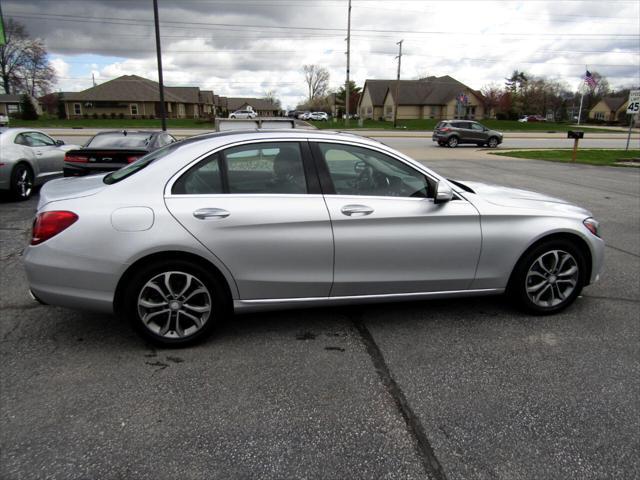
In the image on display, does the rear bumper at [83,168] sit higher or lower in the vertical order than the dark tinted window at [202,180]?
lower

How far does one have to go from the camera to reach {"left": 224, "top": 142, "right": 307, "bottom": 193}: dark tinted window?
11.3ft

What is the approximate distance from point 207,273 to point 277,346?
755 mm

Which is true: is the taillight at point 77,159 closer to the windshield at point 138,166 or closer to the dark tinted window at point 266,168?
the windshield at point 138,166

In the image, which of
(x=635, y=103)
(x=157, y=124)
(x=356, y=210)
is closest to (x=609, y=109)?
(x=635, y=103)

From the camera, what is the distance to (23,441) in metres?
2.42

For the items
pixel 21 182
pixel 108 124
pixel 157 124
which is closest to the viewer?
pixel 21 182

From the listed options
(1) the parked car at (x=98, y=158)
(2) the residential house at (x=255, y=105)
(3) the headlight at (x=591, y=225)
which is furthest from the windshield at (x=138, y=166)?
(2) the residential house at (x=255, y=105)

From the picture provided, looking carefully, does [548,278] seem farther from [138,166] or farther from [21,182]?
[21,182]

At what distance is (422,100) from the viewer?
264 feet

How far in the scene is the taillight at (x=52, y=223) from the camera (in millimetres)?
3146

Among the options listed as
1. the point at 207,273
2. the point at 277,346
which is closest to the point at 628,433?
the point at 277,346

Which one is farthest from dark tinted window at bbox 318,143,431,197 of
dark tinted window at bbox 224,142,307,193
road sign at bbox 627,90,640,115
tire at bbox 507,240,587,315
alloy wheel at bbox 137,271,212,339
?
road sign at bbox 627,90,640,115

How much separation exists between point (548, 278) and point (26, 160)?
9.50 m

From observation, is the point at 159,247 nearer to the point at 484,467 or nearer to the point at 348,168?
the point at 348,168
